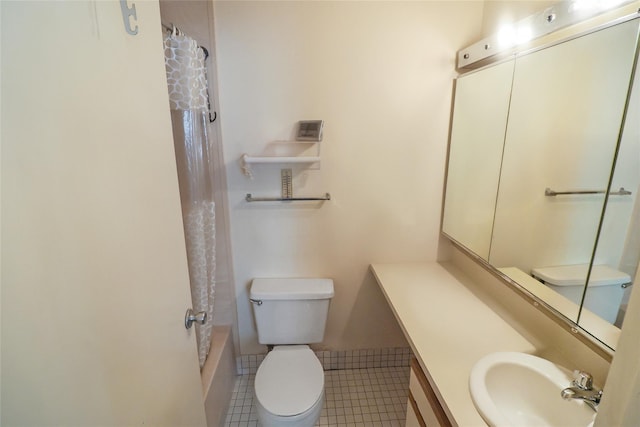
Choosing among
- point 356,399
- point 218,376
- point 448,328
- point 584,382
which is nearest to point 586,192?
point 584,382

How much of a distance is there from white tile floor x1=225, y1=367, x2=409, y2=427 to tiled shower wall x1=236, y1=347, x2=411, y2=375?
0.11 feet

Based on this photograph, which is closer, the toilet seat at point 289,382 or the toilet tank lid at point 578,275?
the toilet tank lid at point 578,275

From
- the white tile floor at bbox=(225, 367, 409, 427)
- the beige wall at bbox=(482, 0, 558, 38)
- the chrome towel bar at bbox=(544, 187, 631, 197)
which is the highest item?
the beige wall at bbox=(482, 0, 558, 38)

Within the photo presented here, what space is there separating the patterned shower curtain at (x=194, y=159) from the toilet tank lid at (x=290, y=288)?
291 mm

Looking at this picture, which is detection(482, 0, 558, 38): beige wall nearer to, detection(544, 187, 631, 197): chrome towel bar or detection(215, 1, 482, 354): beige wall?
detection(215, 1, 482, 354): beige wall

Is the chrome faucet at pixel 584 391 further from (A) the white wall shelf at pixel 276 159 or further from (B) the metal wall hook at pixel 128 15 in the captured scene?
(B) the metal wall hook at pixel 128 15

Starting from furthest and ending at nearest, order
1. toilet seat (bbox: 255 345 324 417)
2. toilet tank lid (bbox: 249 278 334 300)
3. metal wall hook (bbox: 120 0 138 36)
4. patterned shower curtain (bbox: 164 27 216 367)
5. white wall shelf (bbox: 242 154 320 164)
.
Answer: toilet tank lid (bbox: 249 278 334 300), white wall shelf (bbox: 242 154 320 164), toilet seat (bbox: 255 345 324 417), patterned shower curtain (bbox: 164 27 216 367), metal wall hook (bbox: 120 0 138 36)

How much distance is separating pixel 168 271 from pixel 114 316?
260 millimetres

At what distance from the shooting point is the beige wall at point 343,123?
1580mm

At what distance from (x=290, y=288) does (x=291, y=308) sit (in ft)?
0.39

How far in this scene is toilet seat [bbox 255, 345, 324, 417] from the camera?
1.37 metres

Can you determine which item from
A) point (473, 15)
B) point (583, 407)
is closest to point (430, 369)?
point (583, 407)

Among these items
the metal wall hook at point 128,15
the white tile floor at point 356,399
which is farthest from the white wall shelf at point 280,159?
the white tile floor at point 356,399

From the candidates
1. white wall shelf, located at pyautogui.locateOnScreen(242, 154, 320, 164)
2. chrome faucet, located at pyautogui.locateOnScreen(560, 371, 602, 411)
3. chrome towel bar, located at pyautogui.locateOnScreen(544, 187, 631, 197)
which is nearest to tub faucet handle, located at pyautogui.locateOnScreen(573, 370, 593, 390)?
chrome faucet, located at pyautogui.locateOnScreen(560, 371, 602, 411)
